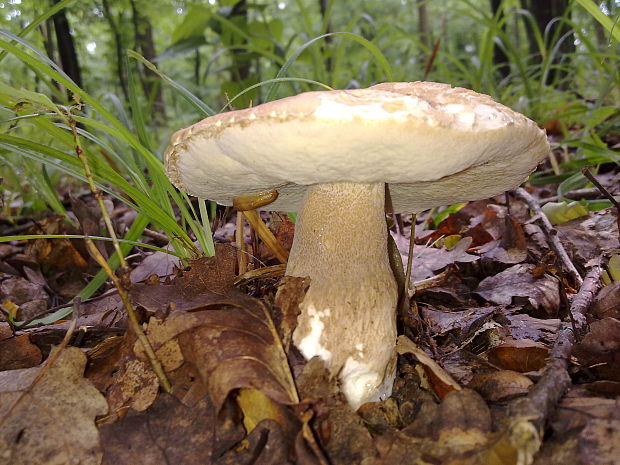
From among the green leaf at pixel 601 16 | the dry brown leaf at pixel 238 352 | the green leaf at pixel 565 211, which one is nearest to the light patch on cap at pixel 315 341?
the dry brown leaf at pixel 238 352

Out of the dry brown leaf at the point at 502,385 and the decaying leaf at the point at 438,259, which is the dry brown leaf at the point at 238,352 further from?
the decaying leaf at the point at 438,259

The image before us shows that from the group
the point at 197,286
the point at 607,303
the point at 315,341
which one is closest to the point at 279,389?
the point at 315,341

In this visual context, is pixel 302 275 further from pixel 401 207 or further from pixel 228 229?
pixel 228 229

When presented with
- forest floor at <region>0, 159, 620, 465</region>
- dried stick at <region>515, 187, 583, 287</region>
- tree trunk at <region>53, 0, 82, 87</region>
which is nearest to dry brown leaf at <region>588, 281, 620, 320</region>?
forest floor at <region>0, 159, 620, 465</region>

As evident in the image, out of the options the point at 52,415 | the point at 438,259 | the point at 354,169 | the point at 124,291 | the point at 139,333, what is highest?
the point at 354,169

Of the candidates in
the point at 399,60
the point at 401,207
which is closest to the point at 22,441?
the point at 401,207

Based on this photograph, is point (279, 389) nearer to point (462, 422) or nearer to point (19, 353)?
point (462, 422)

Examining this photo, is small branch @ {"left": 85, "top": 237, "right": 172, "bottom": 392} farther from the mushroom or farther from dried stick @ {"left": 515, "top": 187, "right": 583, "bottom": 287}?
dried stick @ {"left": 515, "top": 187, "right": 583, "bottom": 287}
